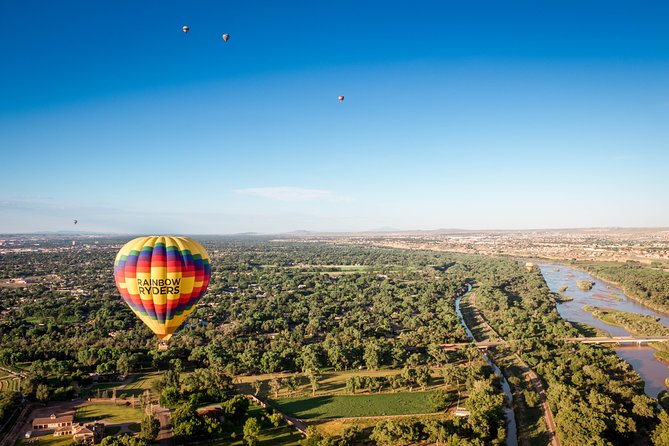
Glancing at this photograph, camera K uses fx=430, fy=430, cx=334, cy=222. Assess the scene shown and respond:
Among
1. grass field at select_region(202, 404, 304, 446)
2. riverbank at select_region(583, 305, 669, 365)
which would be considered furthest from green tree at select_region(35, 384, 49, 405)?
riverbank at select_region(583, 305, 669, 365)

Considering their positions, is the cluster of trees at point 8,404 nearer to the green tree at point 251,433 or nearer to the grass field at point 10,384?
the grass field at point 10,384

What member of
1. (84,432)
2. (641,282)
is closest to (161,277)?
(84,432)

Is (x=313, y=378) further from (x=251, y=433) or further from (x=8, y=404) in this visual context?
(x=8, y=404)

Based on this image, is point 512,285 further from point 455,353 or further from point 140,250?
point 140,250

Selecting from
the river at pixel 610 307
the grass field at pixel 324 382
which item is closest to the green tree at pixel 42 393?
the grass field at pixel 324 382

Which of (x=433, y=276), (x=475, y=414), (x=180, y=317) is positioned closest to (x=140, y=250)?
(x=180, y=317)

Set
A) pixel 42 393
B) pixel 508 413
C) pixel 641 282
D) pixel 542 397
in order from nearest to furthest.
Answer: pixel 508 413, pixel 42 393, pixel 542 397, pixel 641 282

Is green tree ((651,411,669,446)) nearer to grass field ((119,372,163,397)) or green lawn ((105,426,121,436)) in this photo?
green lawn ((105,426,121,436))
